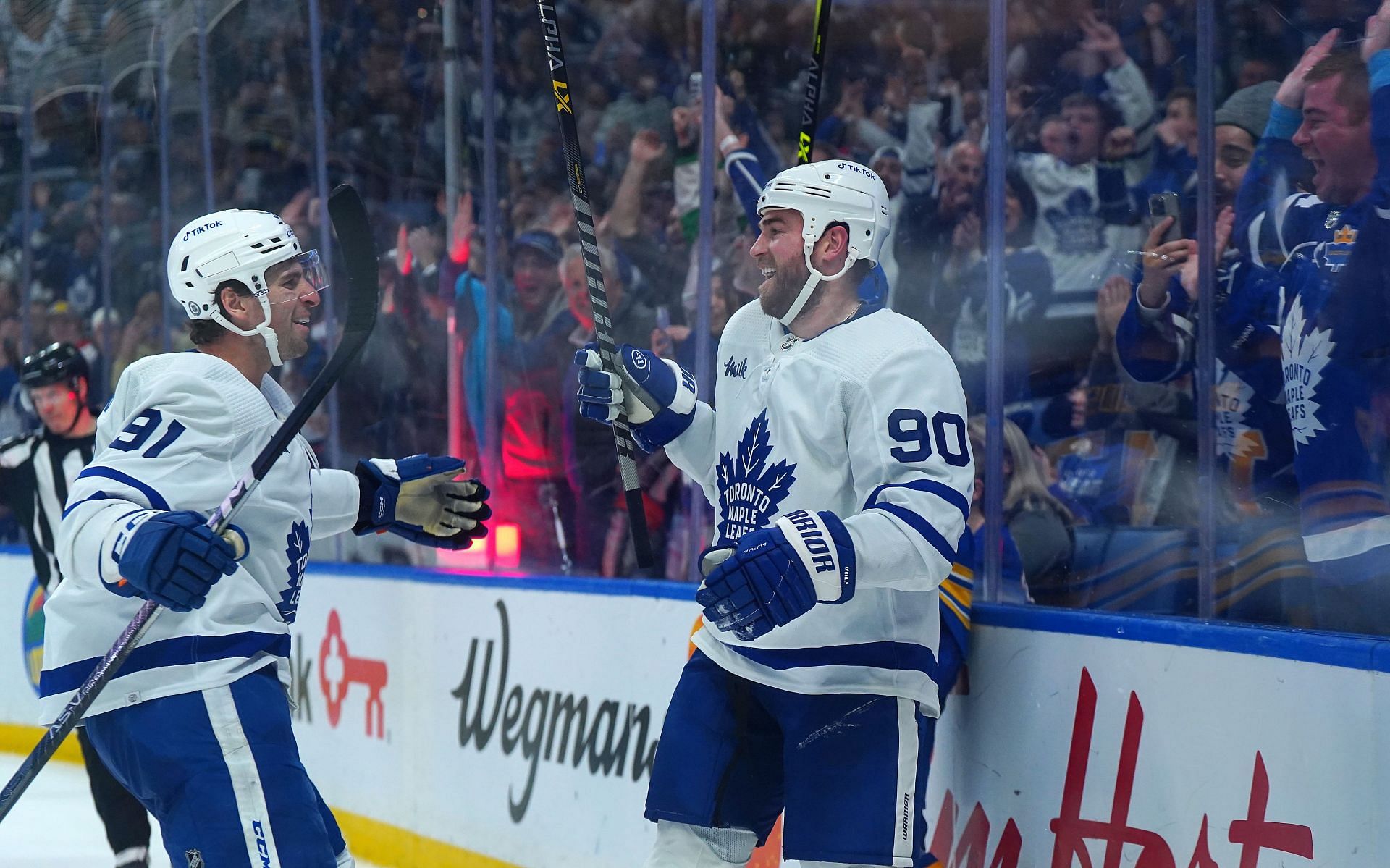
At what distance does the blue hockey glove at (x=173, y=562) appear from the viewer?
2.09m

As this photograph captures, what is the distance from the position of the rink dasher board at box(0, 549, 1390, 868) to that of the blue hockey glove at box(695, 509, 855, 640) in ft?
1.88

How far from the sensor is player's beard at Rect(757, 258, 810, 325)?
2352mm

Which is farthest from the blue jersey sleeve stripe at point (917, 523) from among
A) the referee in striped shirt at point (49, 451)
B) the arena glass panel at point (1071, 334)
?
the referee in striped shirt at point (49, 451)

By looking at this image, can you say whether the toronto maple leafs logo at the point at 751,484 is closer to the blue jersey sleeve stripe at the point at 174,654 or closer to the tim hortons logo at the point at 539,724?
the blue jersey sleeve stripe at the point at 174,654

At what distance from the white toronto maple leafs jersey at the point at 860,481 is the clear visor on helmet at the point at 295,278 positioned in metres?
0.68

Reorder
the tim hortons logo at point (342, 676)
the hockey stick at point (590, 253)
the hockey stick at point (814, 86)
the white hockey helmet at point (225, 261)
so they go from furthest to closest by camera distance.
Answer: the tim hortons logo at point (342, 676), the hockey stick at point (814, 86), the hockey stick at point (590, 253), the white hockey helmet at point (225, 261)

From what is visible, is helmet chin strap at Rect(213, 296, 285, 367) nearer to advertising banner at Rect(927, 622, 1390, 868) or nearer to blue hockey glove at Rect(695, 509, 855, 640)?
blue hockey glove at Rect(695, 509, 855, 640)

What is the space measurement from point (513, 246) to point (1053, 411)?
6.20 ft

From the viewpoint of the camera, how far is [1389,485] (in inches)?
88.0

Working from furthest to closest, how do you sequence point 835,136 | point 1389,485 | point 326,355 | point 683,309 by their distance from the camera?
1. point 326,355
2. point 683,309
3. point 835,136
4. point 1389,485

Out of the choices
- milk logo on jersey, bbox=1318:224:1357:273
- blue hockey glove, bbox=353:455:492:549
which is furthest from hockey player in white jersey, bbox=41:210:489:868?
milk logo on jersey, bbox=1318:224:1357:273

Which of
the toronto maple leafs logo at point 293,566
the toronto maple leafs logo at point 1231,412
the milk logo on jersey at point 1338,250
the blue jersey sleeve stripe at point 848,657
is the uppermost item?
the milk logo on jersey at point 1338,250

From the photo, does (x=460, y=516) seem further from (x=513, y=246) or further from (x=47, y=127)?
(x=47, y=127)

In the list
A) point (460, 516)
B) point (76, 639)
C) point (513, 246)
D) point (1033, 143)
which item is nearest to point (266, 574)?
point (76, 639)
